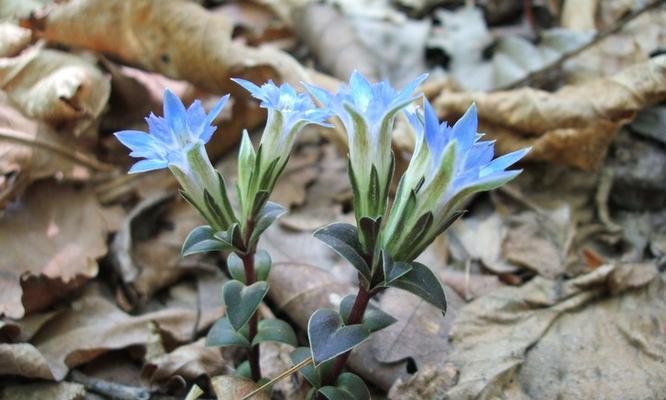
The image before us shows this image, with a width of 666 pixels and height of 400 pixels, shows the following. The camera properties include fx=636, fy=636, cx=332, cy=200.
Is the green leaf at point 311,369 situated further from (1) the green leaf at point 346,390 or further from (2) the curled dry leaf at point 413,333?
(2) the curled dry leaf at point 413,333

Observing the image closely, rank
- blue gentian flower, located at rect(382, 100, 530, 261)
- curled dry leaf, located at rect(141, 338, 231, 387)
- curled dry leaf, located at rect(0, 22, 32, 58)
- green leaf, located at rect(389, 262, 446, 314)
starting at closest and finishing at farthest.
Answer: blue gentian flower, located at rect(382, 100, 530, 261) → green leaf, located at rect(389, 262, 446, 314) → curled dry leaf, located at rect(141, 338, 231, 387) → curled dry leaf, located at rect(0, 22, 32, 58)

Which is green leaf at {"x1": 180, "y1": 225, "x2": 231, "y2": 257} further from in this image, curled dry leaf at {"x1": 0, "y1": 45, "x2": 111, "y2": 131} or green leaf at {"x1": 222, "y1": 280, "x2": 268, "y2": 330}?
curled dry leaf at {"x1": 0, "y1": 45, "x2": 111, "y2": 131}

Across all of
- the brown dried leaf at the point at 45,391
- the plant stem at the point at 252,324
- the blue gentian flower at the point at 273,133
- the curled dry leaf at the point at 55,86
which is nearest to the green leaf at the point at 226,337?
the plant stem at the point at 252,324

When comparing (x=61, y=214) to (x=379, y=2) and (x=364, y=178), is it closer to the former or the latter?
(x=364, y=178)

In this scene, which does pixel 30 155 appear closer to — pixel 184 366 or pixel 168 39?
pixel 168 39

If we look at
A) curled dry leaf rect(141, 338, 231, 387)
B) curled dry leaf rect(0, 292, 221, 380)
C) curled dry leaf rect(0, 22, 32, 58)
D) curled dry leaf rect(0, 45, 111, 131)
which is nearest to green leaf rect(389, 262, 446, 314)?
curled dry leaf rect(141, 338, 231, 387)

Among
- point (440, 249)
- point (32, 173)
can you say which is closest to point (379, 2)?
point (440, 249)

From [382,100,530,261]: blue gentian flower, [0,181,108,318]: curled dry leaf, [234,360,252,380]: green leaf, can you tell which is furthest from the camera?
[0,181,108,318]: curled dry leaf
